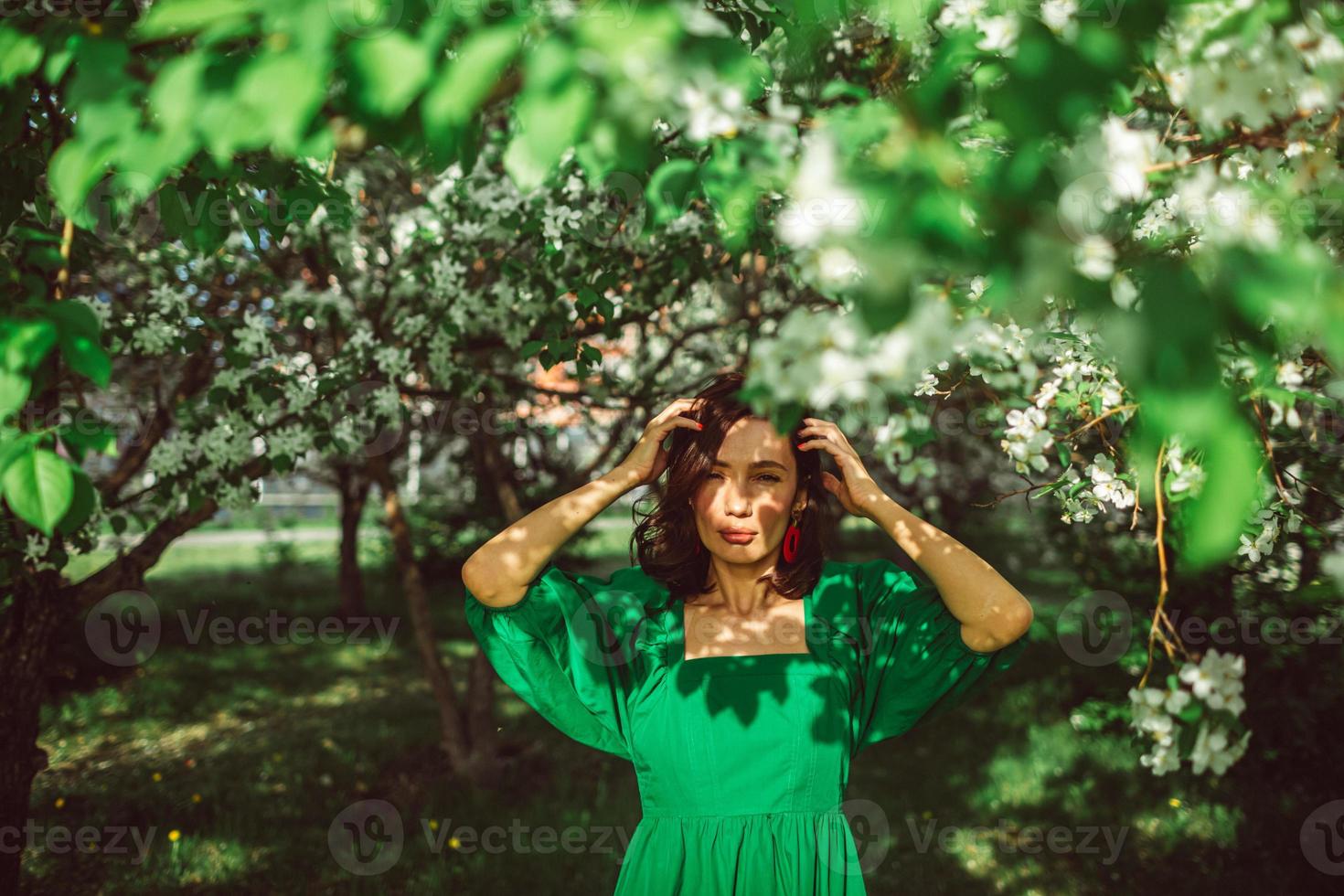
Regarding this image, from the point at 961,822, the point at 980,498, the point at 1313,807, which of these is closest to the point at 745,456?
the point at 961,822

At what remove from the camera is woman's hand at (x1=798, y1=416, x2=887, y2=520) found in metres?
2.27

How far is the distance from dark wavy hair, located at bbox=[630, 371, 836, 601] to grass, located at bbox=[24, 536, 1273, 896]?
2.65 m

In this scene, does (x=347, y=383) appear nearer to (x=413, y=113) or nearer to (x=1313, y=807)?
(x=413, y=113)

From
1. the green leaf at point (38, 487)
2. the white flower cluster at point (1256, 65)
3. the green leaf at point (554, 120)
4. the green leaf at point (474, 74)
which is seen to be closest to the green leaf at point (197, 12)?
the green leaf at point (474, 74)

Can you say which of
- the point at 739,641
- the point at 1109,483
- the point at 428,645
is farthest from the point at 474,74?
the point at 428,645

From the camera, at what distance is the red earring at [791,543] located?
2432 mm

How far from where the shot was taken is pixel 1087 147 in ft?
3.51

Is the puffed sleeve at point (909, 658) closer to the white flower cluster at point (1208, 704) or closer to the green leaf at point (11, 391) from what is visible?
the white flower cluster at point (1208, 704)

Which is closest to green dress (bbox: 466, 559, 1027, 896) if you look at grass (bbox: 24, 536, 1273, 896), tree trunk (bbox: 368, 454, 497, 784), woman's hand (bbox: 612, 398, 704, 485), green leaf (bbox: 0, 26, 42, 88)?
woman's hand (bbox: 612, 398, 704, 485)

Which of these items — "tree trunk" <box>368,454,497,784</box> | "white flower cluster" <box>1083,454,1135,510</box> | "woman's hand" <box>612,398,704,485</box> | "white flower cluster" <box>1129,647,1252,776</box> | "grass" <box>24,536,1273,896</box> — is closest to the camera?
"white flower cluster" <box>1129,647,1252,776</box>

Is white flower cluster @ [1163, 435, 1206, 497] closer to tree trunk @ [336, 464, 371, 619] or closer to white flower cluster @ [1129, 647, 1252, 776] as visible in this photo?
white flower cluster @ [1129, 647, 1252, 776]

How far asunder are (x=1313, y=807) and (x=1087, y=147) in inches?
202

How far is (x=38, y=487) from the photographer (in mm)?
1266

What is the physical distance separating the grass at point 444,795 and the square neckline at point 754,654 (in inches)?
105
